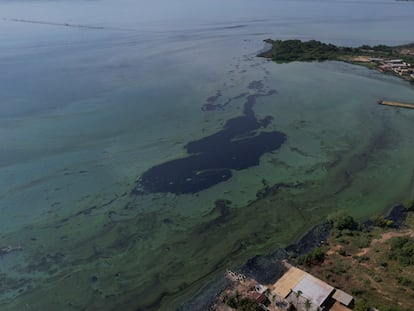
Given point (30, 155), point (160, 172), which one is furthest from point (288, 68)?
point (30, 155)

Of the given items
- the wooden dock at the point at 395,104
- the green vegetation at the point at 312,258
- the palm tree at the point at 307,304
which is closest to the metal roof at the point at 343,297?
the palm tree at the point at 307,304

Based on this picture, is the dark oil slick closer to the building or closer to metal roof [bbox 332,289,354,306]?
the building

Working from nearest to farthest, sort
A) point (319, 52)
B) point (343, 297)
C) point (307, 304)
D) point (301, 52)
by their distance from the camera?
point (307, 304)
point (343, 297)
point (319, 52)
point (301, 52)

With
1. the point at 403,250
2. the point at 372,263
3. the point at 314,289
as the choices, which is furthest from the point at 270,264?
the point at 403,250

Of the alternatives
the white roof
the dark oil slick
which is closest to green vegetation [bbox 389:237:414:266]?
the white roof

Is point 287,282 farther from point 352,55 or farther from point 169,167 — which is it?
point 352,55

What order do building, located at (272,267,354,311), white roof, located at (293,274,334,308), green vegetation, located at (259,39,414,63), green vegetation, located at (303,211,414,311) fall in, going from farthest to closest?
green vegetation, located at (259,39,414,63), green vegetation, located at (303,211,414,311), white roof, located at (293,274,334,308), building, located at (272,267,354,311)
